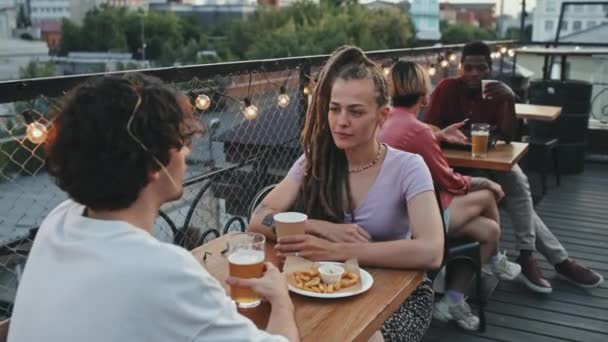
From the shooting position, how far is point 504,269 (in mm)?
3182

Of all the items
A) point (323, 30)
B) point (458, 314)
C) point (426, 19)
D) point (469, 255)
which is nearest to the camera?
point (469, 255)

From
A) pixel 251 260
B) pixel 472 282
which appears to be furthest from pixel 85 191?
pixel 472 282

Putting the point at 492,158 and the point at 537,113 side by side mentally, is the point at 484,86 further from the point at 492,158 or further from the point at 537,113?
the point at 537,113

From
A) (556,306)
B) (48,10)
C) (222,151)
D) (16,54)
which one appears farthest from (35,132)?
(48,10)

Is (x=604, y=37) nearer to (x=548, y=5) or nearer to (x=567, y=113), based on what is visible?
(x=567, y=113)

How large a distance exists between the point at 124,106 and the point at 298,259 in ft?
2.83

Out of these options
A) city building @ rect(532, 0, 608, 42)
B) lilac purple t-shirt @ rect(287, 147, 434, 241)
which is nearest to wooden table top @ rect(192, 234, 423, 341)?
lilac purple t-shirt @ rect(287, 147, 434, 241)

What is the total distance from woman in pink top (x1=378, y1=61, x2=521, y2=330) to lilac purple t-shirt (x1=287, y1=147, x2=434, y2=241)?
66cm

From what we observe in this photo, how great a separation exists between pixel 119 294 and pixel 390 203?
122 cm

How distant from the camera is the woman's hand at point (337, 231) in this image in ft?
6.04

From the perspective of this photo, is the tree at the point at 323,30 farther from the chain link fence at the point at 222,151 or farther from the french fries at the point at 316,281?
the french fries at the point at 316,281

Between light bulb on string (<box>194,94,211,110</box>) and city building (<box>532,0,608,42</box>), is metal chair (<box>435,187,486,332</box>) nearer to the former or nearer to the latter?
light bulb on string (<box>194,94,211,110</box>)

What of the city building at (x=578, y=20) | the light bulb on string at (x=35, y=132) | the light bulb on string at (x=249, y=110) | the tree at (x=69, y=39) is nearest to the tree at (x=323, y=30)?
the tree at (x=69, y=39)

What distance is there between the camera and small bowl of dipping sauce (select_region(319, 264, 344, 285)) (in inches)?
62.4
